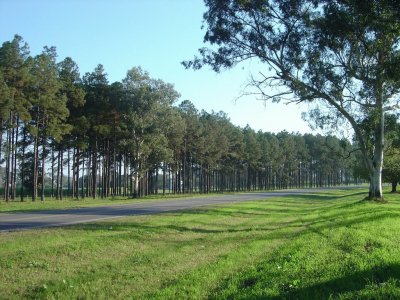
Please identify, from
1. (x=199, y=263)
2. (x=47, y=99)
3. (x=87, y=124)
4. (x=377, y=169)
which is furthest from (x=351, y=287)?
(x=87, y=124)

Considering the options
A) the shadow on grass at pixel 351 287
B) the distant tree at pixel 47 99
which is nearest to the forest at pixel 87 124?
the distant tree at pixel 47 99

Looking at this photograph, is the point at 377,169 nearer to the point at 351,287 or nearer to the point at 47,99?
the point at 351,287

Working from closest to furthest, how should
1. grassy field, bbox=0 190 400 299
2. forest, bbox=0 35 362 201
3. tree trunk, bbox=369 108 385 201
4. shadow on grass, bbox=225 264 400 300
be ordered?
1. shadow on grass, bbox=225 264 400 300
2. grassy field, bbox=0 190 400 299
3. tree trunk, bbox=369 108 385 201
4. forest, bbox=0 35 362 201

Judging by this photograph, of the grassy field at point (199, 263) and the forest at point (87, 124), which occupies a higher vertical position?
the forest at point (87, 124)

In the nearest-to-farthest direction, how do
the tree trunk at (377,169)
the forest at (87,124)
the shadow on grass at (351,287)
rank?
the shadow on grass at (351,287)
the tree trunk at (377,169)
the forest at (87,124)

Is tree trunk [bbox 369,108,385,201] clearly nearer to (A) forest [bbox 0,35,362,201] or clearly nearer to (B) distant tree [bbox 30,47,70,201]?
(A) forest [bbox 0,35,362,201]

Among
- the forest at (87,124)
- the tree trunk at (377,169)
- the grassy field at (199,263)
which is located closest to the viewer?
the grassy field at (199,263)

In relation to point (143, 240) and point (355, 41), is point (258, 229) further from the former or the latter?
point (355, 41)

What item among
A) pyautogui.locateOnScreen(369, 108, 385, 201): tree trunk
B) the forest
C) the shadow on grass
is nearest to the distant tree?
the forest

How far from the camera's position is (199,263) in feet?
34.8

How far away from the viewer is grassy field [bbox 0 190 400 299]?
7688 mm

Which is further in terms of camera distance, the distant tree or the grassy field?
the distant tree

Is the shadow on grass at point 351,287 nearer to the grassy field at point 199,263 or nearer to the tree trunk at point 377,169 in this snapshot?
the grassy field at point 199,263

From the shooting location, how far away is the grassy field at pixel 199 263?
7.69 metres
